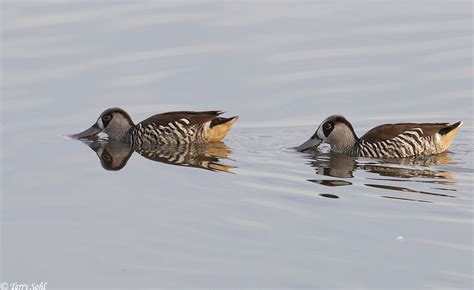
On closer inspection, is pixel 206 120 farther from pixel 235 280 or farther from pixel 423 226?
pixel 235 280

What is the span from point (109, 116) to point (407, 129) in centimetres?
411

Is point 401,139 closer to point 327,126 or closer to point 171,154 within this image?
point 327,126

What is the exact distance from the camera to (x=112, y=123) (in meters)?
17.8

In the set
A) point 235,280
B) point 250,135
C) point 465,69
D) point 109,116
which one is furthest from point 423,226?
point 465,69

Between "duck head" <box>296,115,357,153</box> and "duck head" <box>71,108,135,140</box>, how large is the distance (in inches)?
102

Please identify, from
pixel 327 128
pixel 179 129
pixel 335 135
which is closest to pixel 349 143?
pixel 335 135

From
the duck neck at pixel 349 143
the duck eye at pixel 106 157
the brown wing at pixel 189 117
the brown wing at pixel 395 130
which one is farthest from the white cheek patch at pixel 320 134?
the duck eye at pixel 106 157

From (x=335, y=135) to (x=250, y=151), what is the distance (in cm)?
110

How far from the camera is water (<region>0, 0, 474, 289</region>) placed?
11539mm

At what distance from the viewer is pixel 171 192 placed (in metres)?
14.0

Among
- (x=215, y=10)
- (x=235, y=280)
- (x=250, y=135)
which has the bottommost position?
(x=235, y=280)

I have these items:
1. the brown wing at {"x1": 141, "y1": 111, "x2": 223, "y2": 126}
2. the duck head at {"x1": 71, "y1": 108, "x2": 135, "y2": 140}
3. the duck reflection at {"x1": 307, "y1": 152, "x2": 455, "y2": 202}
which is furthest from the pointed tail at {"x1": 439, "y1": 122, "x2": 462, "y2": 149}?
the duck head at {"x1": 71, "y1": 108, "x2": 135, "y2": 140}

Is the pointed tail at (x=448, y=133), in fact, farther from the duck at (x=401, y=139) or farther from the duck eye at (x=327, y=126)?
the duck eye at (x=327, y=126)

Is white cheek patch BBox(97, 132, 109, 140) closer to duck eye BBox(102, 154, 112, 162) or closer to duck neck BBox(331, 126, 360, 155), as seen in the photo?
duck eye BBox(102, 154, 112, 162)
